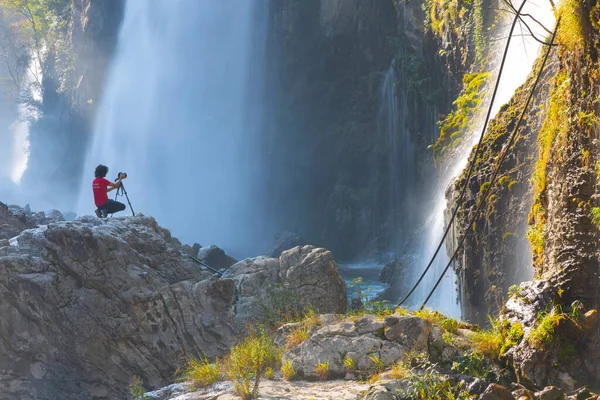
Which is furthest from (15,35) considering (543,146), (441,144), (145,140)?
(543,146)

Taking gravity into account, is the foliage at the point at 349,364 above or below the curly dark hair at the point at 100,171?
below

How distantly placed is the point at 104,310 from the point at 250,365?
4435 mm

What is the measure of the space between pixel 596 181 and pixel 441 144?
9.05 m

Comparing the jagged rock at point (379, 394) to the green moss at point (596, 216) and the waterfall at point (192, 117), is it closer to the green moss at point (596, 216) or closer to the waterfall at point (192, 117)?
the green moss at point (596, 216)

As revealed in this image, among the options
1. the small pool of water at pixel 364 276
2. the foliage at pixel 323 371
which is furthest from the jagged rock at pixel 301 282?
the small pool of water at pixel 364 276

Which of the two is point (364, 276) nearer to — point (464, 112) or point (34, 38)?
point (464, 112)

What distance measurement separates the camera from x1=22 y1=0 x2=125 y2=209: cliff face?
47.5 meters

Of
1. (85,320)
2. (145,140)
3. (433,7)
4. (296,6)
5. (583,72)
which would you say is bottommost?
(85,320)

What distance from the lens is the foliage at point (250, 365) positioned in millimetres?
5918

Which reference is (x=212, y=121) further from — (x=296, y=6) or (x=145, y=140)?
(x=296, y=6)

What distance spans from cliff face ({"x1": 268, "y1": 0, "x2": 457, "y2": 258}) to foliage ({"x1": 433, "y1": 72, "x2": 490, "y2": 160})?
8.52 m

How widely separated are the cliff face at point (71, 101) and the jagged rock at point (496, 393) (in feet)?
150

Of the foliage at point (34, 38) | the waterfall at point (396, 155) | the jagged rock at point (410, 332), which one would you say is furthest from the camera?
the foliage at point (34, 38)

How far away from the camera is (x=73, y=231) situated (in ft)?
34.6
